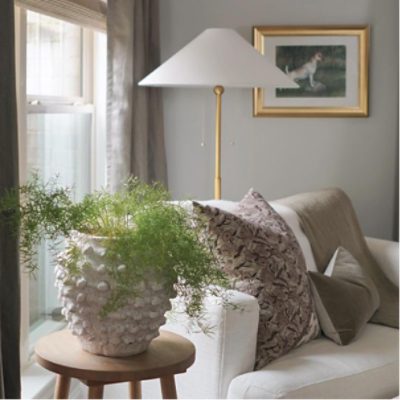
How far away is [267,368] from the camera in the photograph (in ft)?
9.62

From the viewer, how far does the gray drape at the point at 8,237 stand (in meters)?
2.60

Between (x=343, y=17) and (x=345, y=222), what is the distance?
Result: 113cm

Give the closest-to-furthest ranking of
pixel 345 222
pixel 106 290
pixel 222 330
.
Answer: pixel 106 290 → pixel 222 330 → pixel 345 222

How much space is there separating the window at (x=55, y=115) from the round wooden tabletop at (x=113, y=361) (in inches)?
34.3

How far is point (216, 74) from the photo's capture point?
3.73 metres

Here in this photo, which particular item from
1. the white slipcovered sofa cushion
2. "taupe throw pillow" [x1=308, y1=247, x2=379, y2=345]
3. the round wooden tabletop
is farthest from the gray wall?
the round wooden tabletop

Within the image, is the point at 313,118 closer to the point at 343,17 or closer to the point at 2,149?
the point at 343,17

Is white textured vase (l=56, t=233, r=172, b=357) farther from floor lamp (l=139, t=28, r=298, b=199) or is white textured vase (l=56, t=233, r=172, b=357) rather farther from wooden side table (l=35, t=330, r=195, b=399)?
floor lamp (l=139, t=28, r=298, b=199)

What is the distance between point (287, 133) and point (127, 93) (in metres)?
0.95

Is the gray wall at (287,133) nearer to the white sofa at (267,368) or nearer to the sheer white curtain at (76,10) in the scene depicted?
the sheer white curtain at (76,10)

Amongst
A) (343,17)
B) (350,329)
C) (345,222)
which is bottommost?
(350,329)

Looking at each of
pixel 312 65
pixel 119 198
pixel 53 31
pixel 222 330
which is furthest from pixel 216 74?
pixel 119 198

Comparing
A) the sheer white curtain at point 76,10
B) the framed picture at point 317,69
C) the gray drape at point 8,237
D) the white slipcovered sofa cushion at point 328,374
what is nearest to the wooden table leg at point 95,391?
the gray drape at point 8,237

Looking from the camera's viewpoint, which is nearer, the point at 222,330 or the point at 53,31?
the point at 222,330
